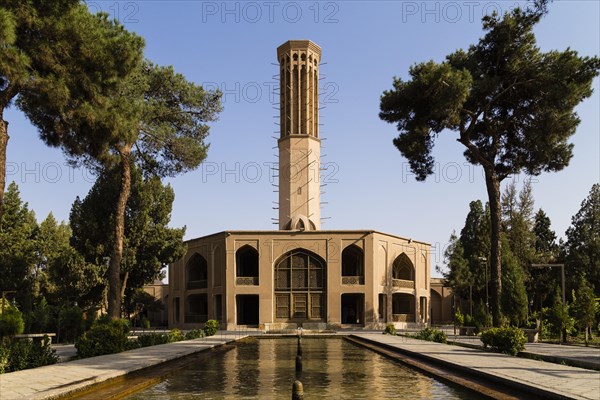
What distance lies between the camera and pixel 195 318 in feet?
161

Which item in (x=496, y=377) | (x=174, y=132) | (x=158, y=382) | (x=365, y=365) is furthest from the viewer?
(x=174, y=132)

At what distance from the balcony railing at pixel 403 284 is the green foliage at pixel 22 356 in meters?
35.3

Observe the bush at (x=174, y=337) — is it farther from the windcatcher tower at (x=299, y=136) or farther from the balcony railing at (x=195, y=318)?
the windcatcher tower at (x=299, y=136)

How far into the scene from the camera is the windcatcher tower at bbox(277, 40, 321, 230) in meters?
51.0

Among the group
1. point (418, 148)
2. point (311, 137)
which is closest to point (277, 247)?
point (311, 137)

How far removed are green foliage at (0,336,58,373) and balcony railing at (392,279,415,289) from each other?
116 ft

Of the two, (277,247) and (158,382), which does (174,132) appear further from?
(158,382)

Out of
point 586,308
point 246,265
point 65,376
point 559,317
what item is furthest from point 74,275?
point 586,308

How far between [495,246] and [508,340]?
626 cm

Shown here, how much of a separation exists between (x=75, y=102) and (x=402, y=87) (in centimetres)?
1504

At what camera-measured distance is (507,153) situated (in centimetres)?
2861

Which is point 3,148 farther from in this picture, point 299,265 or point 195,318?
point 195,318

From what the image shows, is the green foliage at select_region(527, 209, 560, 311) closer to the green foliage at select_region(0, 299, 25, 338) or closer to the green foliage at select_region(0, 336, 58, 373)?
the green foliage at select_region(0, 299, 25, 338)

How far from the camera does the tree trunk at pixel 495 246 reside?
23614mm
